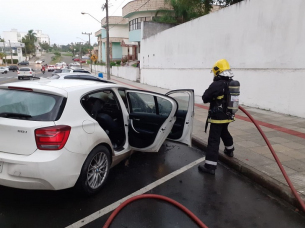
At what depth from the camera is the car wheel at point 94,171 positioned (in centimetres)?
306

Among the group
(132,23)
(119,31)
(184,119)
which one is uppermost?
(119,31)

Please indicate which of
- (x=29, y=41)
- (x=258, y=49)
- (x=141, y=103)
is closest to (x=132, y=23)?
(x=258, y=49)

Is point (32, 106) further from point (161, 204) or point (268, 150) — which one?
point (268, 150)

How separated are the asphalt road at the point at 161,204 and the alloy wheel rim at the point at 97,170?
17cm

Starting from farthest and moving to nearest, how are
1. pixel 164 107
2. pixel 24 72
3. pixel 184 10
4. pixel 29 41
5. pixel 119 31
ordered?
pixel 29 41
pixel 119 31
pixel 24 72
pixel 184 10
pixel 164 107

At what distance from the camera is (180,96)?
4840mm

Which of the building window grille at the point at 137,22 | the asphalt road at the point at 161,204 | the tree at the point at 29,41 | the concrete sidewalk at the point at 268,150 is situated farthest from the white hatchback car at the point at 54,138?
the tree at the point at 29,41

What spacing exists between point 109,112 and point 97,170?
4.24ft

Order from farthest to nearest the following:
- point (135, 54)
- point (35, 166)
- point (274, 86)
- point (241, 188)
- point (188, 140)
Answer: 1. point (135, 54)
2. point (274, 86)
3. point (188, 140)
4. point (241, 188)
5. point (35, 166)

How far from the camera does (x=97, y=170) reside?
10.9ft

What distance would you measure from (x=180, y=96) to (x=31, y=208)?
10.1 feet

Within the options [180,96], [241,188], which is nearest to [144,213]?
[241,188]

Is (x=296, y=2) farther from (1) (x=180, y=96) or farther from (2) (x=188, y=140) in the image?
(2) (x=188, y=140)

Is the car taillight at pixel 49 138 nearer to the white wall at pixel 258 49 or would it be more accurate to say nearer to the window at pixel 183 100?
the window at pixel 183 100
